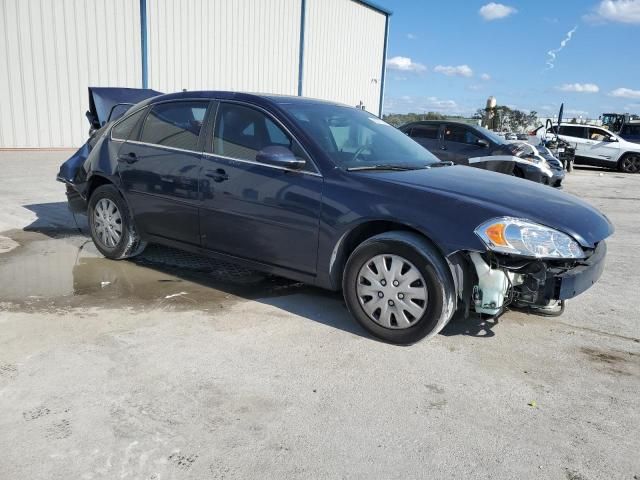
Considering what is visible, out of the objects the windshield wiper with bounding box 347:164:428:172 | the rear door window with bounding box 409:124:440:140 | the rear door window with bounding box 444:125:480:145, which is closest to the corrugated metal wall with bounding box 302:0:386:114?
the rear door window with bounding box 409:124:440:140

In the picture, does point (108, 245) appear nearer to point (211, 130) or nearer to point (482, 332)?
point (211, 130)

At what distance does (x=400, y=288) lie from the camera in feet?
11.7

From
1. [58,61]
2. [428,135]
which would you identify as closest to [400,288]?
[428,135]

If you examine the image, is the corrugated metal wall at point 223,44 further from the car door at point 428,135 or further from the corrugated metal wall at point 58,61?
the car door at point 428,135

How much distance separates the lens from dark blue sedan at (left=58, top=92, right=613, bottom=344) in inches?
134

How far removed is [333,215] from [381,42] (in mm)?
26649

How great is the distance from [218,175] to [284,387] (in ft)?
6.38

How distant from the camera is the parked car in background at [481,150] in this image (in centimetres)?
1109

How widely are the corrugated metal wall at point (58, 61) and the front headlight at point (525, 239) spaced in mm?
15387

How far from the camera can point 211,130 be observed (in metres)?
4.53

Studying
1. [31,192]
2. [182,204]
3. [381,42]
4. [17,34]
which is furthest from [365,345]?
[381,42]

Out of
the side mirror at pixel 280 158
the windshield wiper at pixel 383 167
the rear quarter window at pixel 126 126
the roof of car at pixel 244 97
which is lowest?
the windshield wiper at pixel 383 167

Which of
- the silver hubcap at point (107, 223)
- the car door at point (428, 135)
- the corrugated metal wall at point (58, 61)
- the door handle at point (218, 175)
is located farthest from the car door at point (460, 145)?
the corrugated metal wall at point (58, 61)

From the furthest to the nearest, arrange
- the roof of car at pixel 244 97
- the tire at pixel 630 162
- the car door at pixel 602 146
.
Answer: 1. the car door at pixel 602 146
2. the tire at pixel 630 162
3. the roof of car at pixel 244 97
